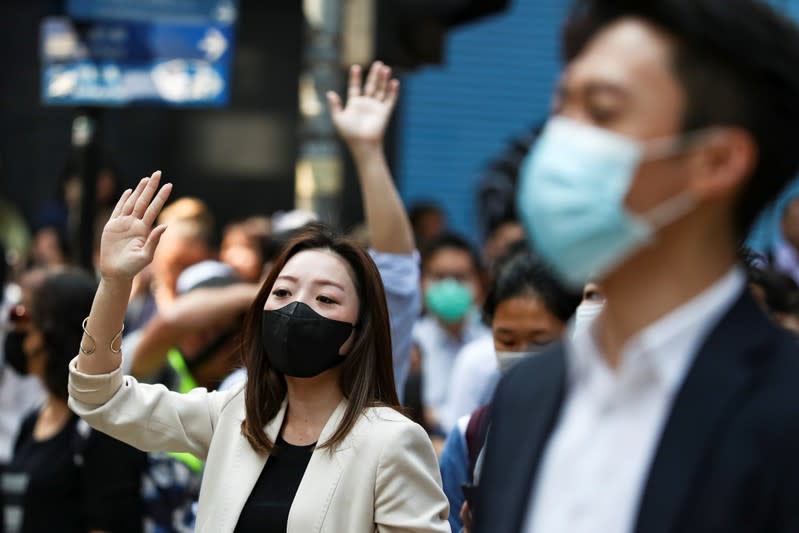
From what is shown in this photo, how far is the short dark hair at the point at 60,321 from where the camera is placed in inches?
215

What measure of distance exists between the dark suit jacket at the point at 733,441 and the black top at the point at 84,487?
332 cm

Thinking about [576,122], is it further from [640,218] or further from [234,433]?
[234,433]

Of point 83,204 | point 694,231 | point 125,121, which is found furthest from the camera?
point 125,121

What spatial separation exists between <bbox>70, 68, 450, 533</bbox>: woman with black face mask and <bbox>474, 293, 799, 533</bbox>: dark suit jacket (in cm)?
174

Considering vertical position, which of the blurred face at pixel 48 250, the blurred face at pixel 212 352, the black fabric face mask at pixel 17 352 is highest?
the blurred face at pixel 212 352

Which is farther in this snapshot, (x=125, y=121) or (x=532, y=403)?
(x=125, y=121)

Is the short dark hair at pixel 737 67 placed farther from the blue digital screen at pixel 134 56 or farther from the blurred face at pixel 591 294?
the blue digital screen at pixel 134 56

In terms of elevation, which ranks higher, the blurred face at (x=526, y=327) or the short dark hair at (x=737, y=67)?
the short dark hair at (x=737, y=67)

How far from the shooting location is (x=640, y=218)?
208cm

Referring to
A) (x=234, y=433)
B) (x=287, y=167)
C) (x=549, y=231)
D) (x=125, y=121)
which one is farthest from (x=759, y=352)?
(x=125, y=121)

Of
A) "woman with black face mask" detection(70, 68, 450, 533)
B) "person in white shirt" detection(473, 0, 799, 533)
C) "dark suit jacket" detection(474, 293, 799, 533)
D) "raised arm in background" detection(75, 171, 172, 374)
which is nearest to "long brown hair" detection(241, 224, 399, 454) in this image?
"woman with black face mask" detection(70, 68, 450, 533)

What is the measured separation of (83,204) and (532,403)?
576cm

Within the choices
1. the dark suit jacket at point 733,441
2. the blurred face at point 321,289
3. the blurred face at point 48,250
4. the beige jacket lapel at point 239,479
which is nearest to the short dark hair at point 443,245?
the blurred face at point 48,250

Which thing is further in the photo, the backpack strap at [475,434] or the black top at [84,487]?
the black top at [84,487]
